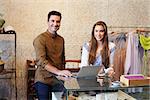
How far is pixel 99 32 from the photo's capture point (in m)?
2.50

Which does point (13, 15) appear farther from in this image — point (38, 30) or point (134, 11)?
point (134, 11)

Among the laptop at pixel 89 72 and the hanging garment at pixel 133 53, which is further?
the hanging garment at pixel 133 53

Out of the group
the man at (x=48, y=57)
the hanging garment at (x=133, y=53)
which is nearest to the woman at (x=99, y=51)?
the man at (x=48, y=57)

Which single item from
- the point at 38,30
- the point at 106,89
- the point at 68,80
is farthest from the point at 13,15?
the point at 106,89

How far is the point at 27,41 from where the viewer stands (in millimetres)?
3904

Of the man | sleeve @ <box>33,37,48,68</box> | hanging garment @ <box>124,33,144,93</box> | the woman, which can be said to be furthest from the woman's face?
hanging garment @ <box>124,33,144,93</box>

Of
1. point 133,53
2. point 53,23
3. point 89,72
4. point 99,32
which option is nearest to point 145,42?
point 133,53

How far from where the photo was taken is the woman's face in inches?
98.0

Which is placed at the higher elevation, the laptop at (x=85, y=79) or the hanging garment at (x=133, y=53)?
the hanging garment at (x=133, y=53)

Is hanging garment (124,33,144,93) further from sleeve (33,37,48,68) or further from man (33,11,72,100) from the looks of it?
sleeve (33,37,48,68)

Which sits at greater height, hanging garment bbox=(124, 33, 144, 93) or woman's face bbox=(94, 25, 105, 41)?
woman's face bbox=(94, 25, 105, 41)

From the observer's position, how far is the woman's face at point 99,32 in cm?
249

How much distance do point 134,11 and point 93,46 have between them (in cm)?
180

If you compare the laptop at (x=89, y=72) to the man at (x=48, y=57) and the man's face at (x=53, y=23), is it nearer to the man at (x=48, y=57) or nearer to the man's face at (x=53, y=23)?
the man at (x=48, y=57)
